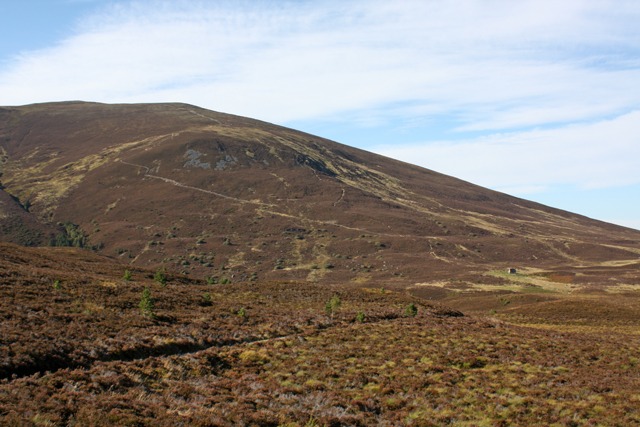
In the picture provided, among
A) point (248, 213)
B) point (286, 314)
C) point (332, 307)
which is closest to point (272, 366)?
point (286, 314)

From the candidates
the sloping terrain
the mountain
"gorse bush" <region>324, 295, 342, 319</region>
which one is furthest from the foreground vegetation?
the mountain

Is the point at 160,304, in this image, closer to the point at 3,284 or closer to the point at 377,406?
the point at 3,284

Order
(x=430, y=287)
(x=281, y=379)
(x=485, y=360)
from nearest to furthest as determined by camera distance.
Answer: (x=281, y=379) → (x=485, y=360) → (x=430, y=287)

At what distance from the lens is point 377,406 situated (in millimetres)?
15812

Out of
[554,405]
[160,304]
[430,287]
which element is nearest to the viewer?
[554,405]

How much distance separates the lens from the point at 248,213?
126 m

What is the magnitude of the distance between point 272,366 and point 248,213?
352 ft

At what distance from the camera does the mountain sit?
4058 inches

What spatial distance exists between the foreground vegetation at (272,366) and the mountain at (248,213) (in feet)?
189

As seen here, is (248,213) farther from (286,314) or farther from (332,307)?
(286,314)

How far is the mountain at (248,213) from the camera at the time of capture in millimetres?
103062

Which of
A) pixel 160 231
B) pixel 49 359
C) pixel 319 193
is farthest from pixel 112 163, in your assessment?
pixel 49 359

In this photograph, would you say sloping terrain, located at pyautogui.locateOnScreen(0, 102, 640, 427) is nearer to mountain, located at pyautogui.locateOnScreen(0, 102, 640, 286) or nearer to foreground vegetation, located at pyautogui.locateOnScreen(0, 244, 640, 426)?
foreground vegetation, located at pyautogui.locateOnScreen(0, 244, 640, 426)

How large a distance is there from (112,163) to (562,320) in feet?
440
